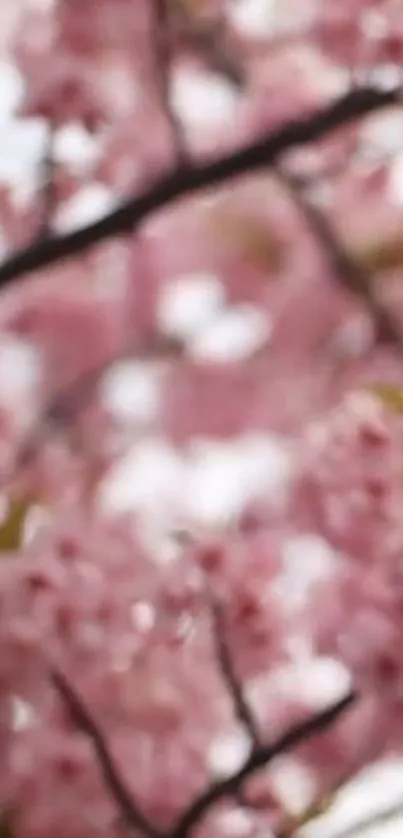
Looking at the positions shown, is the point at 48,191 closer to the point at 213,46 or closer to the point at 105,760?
the point at 213,46

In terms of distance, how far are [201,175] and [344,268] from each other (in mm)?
113

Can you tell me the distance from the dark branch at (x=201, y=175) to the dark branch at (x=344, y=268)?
0.09 ft

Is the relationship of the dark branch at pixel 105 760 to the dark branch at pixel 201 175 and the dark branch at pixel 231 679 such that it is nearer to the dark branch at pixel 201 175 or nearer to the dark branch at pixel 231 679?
the dark branch at pixel 231 679

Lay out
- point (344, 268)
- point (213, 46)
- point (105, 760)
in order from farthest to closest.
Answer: point (213, 46) → point (344, 268) → point (105, 760)

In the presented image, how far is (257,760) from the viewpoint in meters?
0.59

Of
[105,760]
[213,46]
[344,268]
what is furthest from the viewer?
[213,46]

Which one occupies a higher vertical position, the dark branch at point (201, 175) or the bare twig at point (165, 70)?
the bare twig at point (165, 70)

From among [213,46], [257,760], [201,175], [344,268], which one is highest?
[213,46]

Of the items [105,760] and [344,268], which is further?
[344,268]

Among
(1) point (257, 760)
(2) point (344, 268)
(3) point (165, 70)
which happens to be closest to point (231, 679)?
(1) point (257, 760)

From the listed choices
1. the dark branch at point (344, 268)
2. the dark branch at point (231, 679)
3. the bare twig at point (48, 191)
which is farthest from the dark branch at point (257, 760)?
the bare twig at point (48, 191)

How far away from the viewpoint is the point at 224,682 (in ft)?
1.97

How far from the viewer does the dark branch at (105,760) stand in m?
0.57

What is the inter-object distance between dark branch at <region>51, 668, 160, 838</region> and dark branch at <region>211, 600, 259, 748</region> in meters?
0.06
